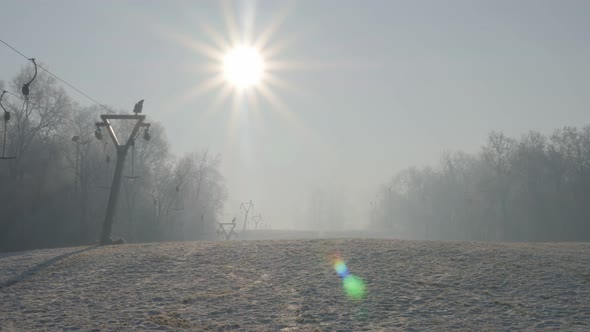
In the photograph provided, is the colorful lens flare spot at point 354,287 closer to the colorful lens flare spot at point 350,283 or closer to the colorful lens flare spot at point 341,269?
the colorful lens flare spot at point 350,283

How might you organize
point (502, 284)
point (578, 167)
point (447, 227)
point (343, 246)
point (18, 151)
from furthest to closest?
point (447, 227) → point (578, 167) → point (18, 151) → point (343, 246) → point (502, 284)

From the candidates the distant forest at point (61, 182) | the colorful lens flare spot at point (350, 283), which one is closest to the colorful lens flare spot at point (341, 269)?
the colorful lens flare spot at point (350, 283)

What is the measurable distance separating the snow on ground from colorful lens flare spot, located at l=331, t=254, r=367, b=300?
0.27m

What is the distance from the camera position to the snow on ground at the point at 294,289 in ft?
41.9

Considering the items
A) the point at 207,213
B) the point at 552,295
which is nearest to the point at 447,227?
the point at 207,213

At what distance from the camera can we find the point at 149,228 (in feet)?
203

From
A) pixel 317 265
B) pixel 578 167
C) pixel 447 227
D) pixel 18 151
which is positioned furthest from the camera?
pixel 447 227

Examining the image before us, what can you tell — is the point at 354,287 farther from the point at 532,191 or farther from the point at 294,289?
the point at 532,191

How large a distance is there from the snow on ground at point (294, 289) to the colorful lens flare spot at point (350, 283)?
0.88 ft

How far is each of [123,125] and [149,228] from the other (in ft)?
39.6

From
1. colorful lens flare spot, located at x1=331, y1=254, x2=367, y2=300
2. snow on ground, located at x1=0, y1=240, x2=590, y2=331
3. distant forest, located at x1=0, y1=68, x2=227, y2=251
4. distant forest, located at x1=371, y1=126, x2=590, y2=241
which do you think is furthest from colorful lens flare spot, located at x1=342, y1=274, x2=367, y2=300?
distant forest, located at x1=371, y1=126, x2=590, y2=241

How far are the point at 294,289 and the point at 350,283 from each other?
1.77 meters

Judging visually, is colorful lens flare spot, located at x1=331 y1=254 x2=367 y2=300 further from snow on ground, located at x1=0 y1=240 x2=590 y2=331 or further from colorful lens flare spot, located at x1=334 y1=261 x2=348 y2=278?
snow on ground, located at x1=0 y1=240 x2=590 y2=331

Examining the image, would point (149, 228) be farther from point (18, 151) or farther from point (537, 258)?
point (537, 258)
